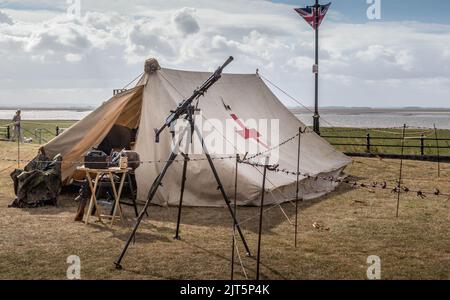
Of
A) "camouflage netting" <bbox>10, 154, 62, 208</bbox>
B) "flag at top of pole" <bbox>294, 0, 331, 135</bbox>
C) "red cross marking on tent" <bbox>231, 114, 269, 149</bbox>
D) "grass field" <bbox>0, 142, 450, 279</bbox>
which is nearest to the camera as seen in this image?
"grass field" <bbox>0, 142, 450, 279</bbox>

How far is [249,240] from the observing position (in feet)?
26.4

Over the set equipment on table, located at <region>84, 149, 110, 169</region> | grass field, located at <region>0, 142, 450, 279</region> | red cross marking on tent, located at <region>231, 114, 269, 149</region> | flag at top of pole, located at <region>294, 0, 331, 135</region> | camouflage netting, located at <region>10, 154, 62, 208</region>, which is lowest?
grass field, located at <region>0, 142, 450, 279</region>

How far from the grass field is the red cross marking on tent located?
7.25ft

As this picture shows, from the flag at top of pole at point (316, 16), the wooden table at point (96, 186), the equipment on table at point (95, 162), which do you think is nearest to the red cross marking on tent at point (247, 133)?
the wooden table at point (96, 186)

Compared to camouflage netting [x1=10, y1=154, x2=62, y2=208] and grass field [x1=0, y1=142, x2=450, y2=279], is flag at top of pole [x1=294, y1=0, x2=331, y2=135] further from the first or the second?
camouflage netting [x1=10, y1=154, x2=62, y2=208]

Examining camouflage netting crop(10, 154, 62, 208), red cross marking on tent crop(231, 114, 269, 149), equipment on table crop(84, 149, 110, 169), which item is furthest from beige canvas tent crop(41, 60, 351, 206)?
equipment on table crop(84, 149, 110, 169)

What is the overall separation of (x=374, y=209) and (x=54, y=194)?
22.0 feet

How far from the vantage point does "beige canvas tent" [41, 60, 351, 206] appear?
34.7 feet

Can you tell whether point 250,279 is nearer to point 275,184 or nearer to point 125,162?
point 125,162

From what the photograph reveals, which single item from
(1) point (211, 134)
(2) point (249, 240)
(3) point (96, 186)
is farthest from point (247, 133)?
(2) point (249, 240)

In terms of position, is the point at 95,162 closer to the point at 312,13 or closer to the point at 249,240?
the point at 249,240

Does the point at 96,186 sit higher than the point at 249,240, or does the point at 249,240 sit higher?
the point at 96,186

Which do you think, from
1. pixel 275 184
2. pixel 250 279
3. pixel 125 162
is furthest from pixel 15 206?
pixel 250 279

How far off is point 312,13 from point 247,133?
24.1ft
